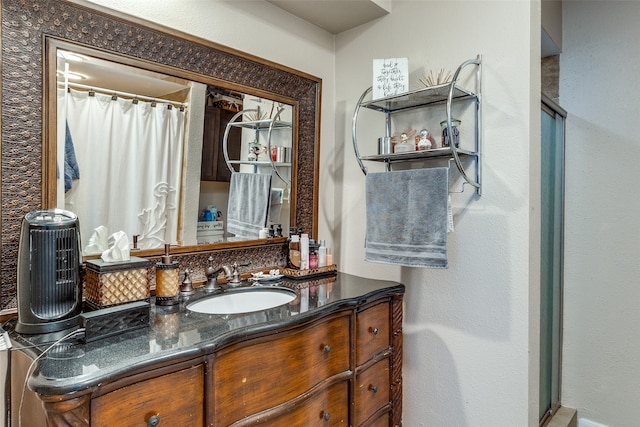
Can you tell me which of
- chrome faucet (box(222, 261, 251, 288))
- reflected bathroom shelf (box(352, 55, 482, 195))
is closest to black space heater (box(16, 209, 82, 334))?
chrome faucet (box(222, 261, 251, 288))

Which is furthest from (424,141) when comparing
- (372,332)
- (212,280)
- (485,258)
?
(212,280)

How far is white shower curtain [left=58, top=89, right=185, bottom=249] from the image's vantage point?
1.28 m

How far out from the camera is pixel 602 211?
2.04 meters

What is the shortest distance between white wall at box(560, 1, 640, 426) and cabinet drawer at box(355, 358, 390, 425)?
1253 millimetres

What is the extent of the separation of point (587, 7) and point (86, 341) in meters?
2.70

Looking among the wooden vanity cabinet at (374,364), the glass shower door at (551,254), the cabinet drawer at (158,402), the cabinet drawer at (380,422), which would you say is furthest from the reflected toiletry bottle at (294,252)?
the glass shower door at (551,254)

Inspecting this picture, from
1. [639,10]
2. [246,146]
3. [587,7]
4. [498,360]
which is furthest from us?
[587,7]

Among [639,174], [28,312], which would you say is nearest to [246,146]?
[28,312]

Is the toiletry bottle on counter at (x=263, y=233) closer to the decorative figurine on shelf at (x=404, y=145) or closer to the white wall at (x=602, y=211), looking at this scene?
the decorative figurine on shelf at (x=404, y=145)

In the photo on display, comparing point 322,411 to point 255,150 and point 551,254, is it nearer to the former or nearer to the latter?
point 255,150

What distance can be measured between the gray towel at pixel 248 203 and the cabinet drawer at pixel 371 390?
0.77 metres

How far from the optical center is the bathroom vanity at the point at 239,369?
0.81m

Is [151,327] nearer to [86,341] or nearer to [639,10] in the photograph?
[86,341]

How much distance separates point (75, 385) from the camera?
74cm
